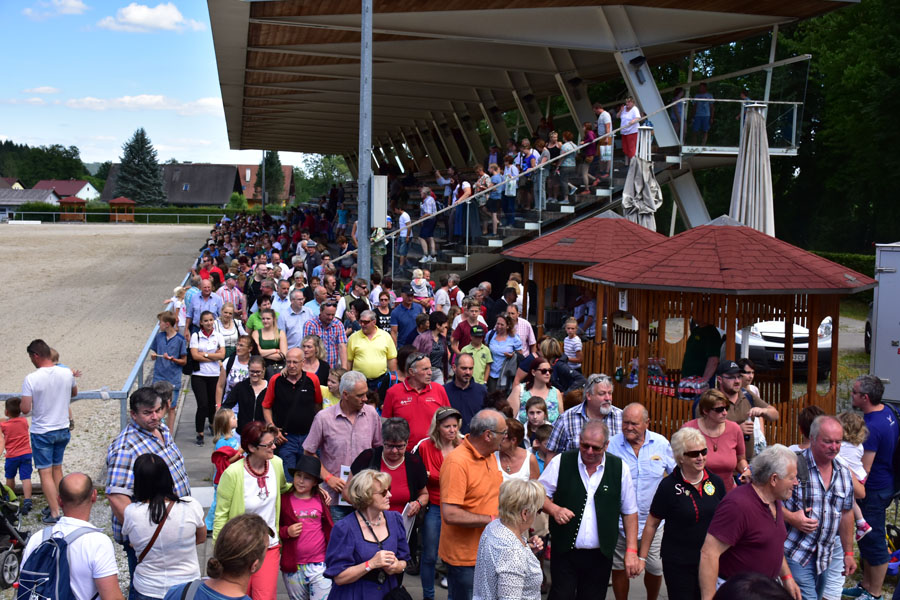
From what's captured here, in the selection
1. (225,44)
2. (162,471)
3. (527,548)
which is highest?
(225,44)

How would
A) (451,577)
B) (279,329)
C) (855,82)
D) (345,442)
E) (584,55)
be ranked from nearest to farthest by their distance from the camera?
(451,577) < (345,442) < (279,329) < (584,55) < (855,82)

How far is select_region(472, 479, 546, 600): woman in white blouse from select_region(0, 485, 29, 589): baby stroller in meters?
4.02

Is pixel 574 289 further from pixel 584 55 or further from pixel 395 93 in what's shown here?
pixel 395 93

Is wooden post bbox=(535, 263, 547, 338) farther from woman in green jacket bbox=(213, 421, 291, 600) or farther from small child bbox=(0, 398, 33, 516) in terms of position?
woman in green jacket bbox=(213, 421, 291, 600)

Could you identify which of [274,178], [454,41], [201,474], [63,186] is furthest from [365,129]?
[63,186]

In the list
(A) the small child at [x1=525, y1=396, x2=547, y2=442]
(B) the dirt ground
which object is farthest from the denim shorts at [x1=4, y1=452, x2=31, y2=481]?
(A) the small child at [x1=525, y1=396, x2=547, y2=442]

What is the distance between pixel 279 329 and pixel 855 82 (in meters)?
28.5

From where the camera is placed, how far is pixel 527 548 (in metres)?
4.81

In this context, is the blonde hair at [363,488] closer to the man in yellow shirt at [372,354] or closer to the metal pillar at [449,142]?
the man in yellow shirt at [372,354]

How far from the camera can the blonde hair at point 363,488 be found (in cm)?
501

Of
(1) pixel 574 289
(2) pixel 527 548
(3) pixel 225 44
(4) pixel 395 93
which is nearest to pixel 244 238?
(4) pixel 395 93

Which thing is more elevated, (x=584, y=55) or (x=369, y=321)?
(x=584, y=55)

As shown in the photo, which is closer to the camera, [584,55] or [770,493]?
[770,493]

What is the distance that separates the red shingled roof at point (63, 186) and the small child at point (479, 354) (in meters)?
138
